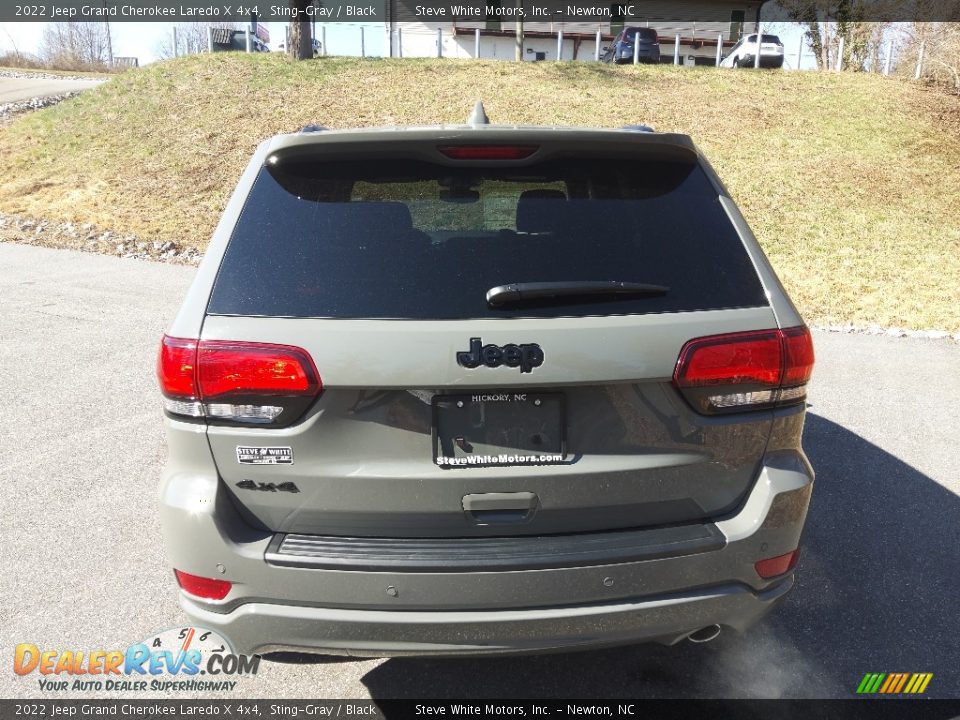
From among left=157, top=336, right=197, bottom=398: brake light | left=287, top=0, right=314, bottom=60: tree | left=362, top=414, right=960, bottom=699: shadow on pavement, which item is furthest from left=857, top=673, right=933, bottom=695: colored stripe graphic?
left=287, top=0, right=314, bottom=60: tree

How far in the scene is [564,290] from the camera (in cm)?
220

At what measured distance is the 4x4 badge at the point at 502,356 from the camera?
211 centimetres

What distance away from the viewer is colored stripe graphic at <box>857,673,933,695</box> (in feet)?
9.27

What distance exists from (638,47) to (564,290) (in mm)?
28960

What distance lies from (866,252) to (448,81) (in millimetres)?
14202

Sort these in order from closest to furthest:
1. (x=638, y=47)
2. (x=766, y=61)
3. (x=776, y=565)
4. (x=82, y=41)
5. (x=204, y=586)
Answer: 1. (x=204, y=586)
2. (x=776, y=565)
3. (x=638, y=47)
4. (x=766, y=61)
5. (x=82, y=41)

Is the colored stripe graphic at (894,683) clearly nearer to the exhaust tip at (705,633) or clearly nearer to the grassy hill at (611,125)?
the exhaust tip at (705,633)

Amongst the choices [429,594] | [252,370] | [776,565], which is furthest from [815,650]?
[252,370]

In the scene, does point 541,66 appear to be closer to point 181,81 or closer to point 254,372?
point 181,81

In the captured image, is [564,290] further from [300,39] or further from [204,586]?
[300,39]

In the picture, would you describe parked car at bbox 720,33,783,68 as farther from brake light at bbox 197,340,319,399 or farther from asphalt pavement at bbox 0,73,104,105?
brake light at bbox 197,340,319,399

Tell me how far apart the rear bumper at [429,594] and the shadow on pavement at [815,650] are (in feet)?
2.28

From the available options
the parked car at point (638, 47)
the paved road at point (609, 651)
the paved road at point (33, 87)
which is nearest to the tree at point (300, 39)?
the paved road at point (33, 87)

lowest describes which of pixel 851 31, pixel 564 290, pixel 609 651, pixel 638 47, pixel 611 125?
pixel 609 651
